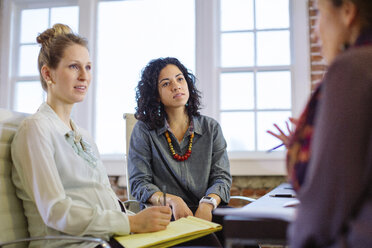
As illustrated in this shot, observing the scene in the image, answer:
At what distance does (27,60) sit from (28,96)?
0.34 meters

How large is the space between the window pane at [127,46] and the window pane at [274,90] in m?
0.68

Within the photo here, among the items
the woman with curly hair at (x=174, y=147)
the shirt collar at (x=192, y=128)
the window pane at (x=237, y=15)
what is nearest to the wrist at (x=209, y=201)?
the woman with curly hair at (x=174, y=147)

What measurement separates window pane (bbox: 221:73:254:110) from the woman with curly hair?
1.16 metres

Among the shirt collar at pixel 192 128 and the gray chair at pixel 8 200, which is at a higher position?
the shirt collar at pixel 192 128

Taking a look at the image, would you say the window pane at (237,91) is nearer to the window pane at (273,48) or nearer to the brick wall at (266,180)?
the window pane at (273,48)

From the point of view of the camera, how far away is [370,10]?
814 millimetres

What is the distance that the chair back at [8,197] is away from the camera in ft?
4.83

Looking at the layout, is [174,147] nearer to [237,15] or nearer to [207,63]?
[207,63]

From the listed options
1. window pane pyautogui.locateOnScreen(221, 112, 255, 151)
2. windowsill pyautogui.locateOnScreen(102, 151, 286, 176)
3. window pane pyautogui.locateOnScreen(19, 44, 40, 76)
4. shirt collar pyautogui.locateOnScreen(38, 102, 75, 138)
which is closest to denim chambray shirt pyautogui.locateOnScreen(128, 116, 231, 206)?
shirt collar pyautogui.locateOnScreen(38, 102, 75, 138)

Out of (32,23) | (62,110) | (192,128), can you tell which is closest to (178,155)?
(192,128)

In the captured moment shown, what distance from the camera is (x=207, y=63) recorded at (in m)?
3.62

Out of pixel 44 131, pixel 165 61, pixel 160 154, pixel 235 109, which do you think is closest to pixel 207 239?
pixel 160 154

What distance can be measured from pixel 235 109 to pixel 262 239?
2.58 meters

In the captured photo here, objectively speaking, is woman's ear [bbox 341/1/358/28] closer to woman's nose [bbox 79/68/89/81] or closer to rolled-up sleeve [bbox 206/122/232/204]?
woman's nose [bbox 79/68/89/81]
